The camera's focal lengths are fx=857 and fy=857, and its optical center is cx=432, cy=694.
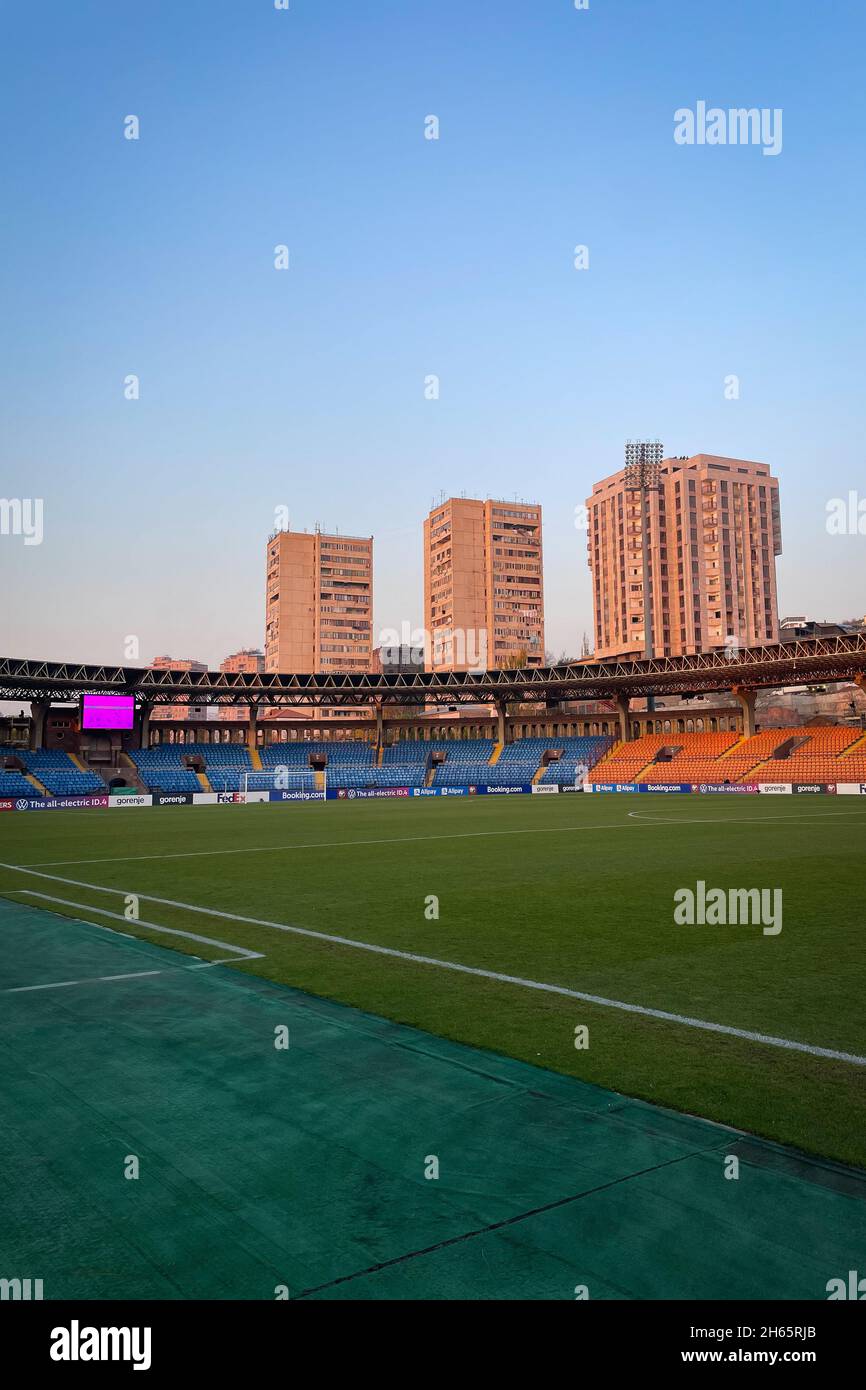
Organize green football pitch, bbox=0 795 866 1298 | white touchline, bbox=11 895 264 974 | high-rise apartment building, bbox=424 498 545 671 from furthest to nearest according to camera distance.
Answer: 1. high-rise apartment building, bbox=424 498 545 671
2. white touchline, bbox=11 895 264 974
3. green football pitch, bbox=0 795 866 1298

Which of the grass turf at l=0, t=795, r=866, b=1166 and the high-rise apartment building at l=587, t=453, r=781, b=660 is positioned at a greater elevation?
the high-rise apartment building at l=587, t=453, r=781, b=660

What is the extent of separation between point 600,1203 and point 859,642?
60230 mm

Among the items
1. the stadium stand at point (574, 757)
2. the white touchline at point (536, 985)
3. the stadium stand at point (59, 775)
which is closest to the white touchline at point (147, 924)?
the white touchline at point (536, 985)

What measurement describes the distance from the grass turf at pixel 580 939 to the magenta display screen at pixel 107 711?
35.8 metres

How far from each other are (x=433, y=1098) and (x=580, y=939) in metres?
5.92

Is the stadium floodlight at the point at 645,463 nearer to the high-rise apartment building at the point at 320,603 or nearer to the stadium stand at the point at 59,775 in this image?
the stadium stand at the point at 59,775

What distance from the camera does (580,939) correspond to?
1137cm

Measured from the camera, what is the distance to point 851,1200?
4.38 metres

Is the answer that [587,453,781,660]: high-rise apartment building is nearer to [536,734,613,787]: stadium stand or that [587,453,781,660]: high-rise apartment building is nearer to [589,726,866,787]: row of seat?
[536,734,613,787]: stadium stand

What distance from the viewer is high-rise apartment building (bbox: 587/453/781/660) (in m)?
157

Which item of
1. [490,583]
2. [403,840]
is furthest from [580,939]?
[490,583]

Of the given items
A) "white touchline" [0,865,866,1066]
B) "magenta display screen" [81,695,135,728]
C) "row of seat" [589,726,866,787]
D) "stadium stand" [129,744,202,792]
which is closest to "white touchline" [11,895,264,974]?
"white touchline" [0,865,866,1066]

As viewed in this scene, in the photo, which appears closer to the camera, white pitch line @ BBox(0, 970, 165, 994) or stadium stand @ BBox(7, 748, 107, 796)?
white pitch line @ BBox(0, 970, 165, 994)

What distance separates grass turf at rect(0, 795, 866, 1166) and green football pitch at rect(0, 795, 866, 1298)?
5 centimetres
